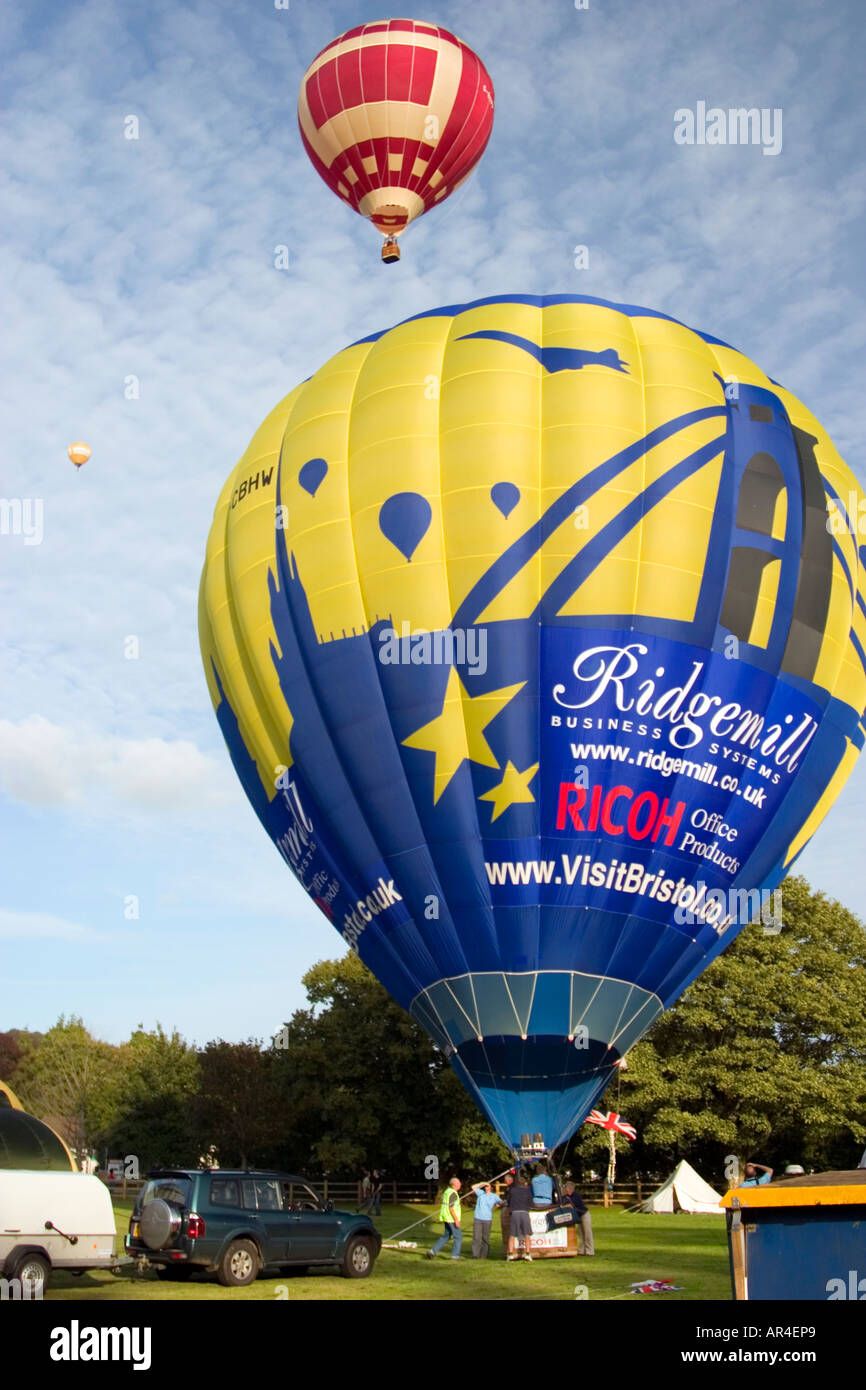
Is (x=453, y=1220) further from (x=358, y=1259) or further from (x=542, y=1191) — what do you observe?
(x=358, y=1259)

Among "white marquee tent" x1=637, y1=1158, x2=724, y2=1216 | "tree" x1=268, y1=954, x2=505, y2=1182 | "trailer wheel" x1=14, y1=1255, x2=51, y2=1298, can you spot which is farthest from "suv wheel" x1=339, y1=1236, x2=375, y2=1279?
"tree" x1=268, y1=954, x2=505, y2=1182

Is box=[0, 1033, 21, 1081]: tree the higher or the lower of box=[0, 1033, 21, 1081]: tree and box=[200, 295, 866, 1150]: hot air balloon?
the lower

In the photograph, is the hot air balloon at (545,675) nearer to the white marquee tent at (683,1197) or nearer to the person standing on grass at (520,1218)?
the person standing on grass at (520,1218)

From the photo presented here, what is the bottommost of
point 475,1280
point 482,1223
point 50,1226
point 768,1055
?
point 475,1280

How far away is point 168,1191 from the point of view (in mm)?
15500

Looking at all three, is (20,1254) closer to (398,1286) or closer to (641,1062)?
(398,1286)

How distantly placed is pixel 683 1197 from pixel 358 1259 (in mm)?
20428

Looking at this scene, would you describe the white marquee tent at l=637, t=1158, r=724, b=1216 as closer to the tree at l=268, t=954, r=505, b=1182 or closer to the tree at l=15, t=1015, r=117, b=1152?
the tree at l=268, t=954, r=505, b=1182

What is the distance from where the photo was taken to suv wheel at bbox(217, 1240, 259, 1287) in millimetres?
15156

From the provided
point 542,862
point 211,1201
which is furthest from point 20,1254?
point 542,862

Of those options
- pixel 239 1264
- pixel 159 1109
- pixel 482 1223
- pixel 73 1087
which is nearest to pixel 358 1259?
pixel 239 1264

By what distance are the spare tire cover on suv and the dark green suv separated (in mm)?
11

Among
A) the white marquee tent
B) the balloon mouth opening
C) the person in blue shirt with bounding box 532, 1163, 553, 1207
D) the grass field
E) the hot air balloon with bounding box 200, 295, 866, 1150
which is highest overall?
the hot air balloon with bounding box 200, 295, 866, 1150
